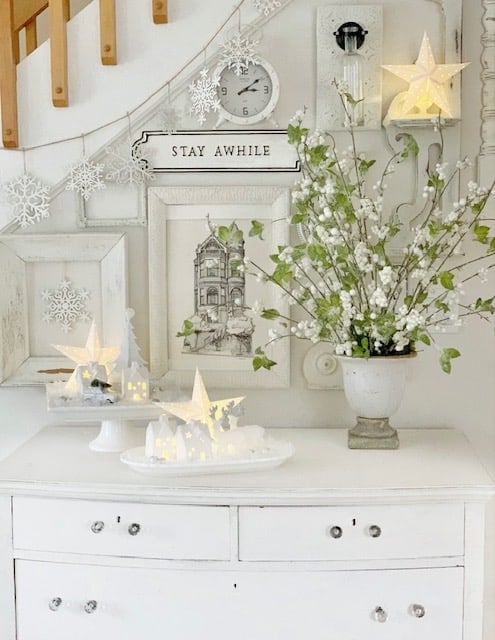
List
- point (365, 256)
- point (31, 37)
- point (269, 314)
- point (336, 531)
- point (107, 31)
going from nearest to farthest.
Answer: point (336, 531), point (365, 256), point (269, 314), point (107, 31), point (31, 37)

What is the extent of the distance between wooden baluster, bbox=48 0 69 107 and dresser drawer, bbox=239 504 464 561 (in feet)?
3.96

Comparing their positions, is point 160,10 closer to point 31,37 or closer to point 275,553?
point 31,37

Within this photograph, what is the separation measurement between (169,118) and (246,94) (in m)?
0.22

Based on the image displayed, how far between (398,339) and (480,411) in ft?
1.71

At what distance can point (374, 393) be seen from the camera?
1.86m

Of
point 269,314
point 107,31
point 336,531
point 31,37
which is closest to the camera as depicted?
point 336,531

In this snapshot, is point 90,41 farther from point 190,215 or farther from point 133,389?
point 133,389

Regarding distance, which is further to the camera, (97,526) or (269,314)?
(269,314)

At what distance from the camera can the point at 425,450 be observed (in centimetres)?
191

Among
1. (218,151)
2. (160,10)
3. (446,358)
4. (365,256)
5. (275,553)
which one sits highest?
(160,10)

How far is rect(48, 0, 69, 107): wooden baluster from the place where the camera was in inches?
80.8

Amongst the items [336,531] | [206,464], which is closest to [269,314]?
[206,464]

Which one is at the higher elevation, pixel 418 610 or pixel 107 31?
pixel 107 31

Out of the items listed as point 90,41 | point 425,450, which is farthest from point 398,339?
point 90,41
